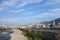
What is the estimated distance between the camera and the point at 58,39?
16391 mm

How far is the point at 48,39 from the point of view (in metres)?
16.5

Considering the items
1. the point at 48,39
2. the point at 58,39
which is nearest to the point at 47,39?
the point at 48,39

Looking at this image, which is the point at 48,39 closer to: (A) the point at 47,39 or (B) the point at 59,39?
(A) the point at 47,39

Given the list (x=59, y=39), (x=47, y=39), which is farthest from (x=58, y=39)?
(x=47, y=39)

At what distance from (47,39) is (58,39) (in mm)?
1177

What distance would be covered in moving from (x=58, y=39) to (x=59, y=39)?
151mm

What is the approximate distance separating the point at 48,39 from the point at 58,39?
3.51ft

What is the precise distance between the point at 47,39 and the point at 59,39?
128 cm

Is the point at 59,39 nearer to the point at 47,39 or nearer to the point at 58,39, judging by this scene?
the point at 58,39

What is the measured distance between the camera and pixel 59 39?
640 inches

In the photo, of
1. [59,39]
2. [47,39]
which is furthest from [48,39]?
[59,39]

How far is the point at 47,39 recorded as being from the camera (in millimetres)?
16484

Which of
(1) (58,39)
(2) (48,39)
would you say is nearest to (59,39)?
(1) (58,39)
